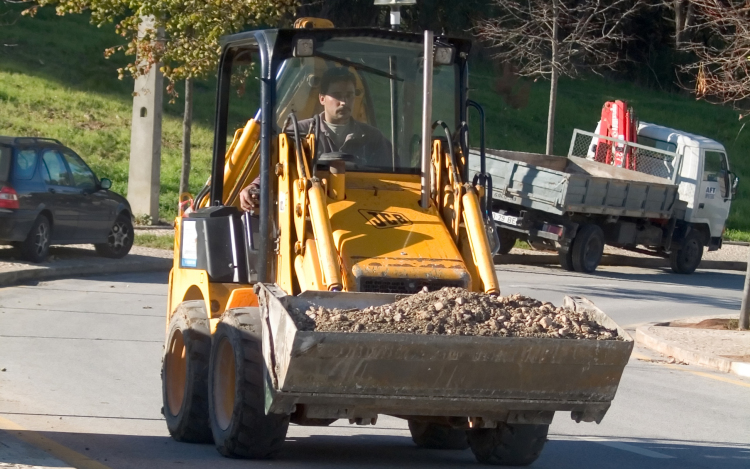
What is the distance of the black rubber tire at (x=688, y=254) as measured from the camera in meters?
24.2

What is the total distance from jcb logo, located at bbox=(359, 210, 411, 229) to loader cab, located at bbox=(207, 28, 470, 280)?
0.40 m

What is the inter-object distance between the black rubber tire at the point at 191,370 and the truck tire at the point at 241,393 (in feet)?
0.78

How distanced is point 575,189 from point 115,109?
55.7ft

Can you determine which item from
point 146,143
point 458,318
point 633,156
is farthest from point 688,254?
point 458,318

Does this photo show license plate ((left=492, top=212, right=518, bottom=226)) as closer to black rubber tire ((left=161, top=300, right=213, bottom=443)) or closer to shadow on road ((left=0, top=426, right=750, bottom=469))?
shadow on road ((left=0, top=426, right=750, bottom=469))

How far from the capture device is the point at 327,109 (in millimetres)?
→ 7270

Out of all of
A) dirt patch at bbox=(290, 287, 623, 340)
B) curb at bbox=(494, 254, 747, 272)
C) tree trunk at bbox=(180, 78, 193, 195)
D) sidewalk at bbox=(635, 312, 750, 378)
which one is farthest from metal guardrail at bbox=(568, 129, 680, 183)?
dirt patch at bbox=(290, 287, 623, 340)

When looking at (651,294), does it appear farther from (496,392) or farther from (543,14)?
(496,392)

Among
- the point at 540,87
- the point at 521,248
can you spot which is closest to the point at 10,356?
the point at 521,248

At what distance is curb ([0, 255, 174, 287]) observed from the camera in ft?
52.6

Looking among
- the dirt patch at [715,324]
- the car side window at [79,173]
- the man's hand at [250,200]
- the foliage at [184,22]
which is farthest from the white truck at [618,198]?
the man's hand at [250,200]

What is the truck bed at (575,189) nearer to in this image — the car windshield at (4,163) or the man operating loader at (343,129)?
the car windshield at (4,163)

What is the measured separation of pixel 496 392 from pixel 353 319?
35.1 inches

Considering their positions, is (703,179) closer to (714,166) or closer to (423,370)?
(714,166)
